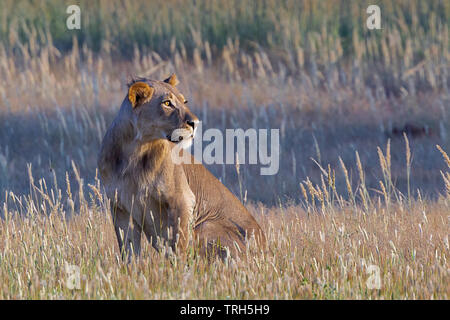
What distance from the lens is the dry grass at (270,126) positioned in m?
5.98

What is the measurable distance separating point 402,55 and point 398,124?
101 inches

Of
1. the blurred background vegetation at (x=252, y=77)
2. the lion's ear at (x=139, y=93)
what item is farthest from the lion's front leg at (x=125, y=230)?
the blurred background vegetation at (x=252, y=77)

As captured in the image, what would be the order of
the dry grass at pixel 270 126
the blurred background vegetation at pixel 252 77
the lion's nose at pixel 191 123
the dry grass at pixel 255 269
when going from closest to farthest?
the dry grass at pixel 255 269
the dry grass at pixel 270 126
the lion's nose at pixel 191 123
the blurred background vegetation at pixel 252 77

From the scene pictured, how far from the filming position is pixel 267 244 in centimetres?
658

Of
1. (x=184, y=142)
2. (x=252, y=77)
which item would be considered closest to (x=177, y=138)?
(x=184, y=142)

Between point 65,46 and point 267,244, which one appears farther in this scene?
point 65,46

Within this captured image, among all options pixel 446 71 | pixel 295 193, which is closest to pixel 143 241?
pixel 295 193

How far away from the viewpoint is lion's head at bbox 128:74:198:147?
21.0ft

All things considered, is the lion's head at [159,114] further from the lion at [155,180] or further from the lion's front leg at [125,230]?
the lion's front leg at [125,230]

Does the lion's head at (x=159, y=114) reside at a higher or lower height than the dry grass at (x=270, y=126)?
higher

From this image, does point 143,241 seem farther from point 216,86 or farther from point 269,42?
point 269,42

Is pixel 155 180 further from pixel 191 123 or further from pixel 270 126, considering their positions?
pixel 270 126

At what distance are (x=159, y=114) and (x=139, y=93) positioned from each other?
234 millimetres

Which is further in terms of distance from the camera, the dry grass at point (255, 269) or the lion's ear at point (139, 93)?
the lion's ear at point (139, 93)
